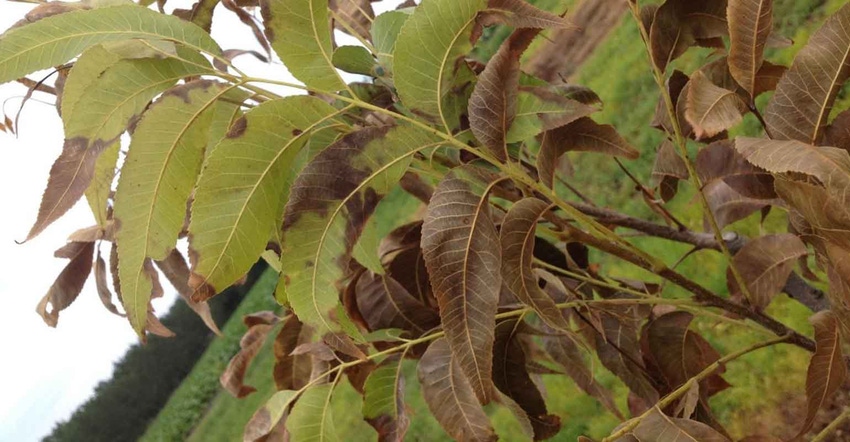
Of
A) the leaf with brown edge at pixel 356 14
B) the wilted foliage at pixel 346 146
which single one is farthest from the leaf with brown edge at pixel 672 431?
the leaf with brown edge at pixel 356 14

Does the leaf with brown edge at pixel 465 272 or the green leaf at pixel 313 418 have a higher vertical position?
the leaf with brown edge at pixel 465 272

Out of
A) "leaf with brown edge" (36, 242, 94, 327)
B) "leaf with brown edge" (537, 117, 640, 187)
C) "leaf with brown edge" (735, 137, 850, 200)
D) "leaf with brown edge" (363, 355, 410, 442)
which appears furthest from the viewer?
"leaf with brown edge" (36, 242, 94, 327)

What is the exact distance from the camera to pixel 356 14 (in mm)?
918

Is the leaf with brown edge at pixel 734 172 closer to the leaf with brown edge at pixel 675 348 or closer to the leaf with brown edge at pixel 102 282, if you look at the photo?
the leaf with brown edge at pixel 675 348

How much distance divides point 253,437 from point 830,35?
635 millimetres

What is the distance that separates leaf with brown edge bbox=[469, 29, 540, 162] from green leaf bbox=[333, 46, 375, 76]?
14 centimetres

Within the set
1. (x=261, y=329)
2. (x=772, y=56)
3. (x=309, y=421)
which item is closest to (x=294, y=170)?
(x=309, y=421)

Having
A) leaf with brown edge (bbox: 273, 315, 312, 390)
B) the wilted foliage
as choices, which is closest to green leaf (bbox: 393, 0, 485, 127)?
the wilted foliage

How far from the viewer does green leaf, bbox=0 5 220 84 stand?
1.73 feet

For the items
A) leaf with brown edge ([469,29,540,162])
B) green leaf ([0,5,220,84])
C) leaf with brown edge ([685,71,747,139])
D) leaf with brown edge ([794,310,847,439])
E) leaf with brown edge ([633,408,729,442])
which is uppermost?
green leaf ([0,5,220,84])

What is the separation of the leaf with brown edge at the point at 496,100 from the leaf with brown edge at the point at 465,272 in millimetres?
47

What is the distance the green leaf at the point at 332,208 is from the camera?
1.69 feet

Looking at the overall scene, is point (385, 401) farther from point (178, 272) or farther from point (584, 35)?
point (584, 35)

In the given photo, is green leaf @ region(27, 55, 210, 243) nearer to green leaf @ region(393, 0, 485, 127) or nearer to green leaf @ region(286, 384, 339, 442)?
green leaf @ region(393, 0, 485, 127)
